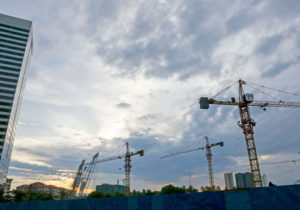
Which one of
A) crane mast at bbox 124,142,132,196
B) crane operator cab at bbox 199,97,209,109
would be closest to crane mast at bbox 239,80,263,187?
crane operator cab at bbox 199,97,209,109

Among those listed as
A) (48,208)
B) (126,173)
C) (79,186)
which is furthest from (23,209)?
(79,186)

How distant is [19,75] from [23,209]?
112 metres

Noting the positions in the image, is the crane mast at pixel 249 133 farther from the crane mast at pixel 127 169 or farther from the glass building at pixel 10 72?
the glass building at pixel 10 72

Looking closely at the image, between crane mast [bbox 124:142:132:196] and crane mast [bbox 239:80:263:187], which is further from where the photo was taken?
crane mast [bbox 124:142:132:196]

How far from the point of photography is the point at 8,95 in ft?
337

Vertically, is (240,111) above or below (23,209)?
above

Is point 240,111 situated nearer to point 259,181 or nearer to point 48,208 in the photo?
point 259,181

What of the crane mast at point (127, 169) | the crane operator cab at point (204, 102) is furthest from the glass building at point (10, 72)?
the crane operator cab at point (204, 102)

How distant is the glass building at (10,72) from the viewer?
97.7 m

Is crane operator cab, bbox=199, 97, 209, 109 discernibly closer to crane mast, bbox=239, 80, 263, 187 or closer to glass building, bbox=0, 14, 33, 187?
crane mast, bbox=239, 80, 263, 187

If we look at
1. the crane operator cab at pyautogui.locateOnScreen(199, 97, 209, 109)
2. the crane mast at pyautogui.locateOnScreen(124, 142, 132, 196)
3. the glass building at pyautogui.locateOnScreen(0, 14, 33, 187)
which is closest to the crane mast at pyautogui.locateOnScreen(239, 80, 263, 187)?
the crane operator cab at pyautogui.locateOnScreen(199, 97, 209, 109)

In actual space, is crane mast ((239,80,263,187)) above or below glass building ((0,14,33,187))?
below

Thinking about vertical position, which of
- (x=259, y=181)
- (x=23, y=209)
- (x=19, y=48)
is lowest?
(x=23, y=209)

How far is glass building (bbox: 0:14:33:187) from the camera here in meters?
97.7
